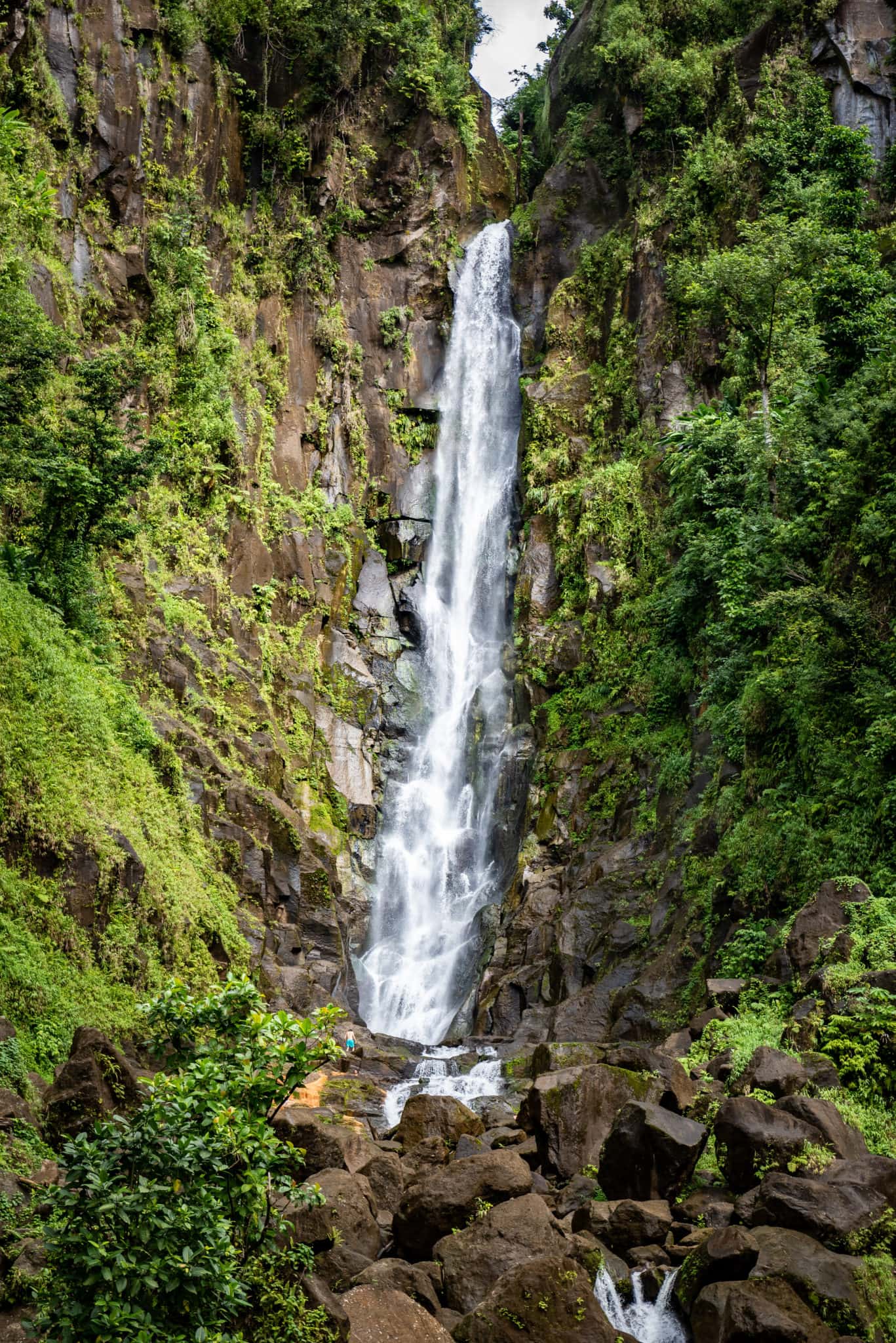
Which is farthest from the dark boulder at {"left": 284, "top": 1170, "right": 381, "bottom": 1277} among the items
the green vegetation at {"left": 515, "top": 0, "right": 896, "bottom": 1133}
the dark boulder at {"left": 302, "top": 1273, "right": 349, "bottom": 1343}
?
the green vegetation at {"left": 515, "top": 0, "right": 896, "bottom": 1133}

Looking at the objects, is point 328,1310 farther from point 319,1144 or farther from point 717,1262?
point 319,1144

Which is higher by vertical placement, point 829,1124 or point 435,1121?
point 829,1124

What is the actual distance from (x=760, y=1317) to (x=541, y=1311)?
1.52m

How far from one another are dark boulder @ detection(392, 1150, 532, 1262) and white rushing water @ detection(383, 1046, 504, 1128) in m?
5.69

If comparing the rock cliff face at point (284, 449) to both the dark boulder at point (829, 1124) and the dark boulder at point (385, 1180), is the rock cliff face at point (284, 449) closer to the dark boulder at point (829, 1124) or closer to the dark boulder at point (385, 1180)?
the dark boulder at point (385, 1180)

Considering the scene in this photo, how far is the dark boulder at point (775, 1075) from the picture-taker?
941 cm

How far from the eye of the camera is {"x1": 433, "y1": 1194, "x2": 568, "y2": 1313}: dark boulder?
780 cm

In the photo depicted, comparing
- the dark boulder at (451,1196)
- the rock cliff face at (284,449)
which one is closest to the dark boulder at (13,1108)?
the dark boulder at (451,1196)

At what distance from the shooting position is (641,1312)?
791cm

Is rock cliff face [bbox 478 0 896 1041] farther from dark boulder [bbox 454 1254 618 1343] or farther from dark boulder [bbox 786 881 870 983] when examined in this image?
dark boulder [bbox 454 1254 618 1343]

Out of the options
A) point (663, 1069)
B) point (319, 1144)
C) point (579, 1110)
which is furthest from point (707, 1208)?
point (319, 1144)

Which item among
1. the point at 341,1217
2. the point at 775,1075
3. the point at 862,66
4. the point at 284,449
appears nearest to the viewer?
the point at 341,1217

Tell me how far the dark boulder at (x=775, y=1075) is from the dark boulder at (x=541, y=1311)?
3151 mm

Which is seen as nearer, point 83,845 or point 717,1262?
point 717,1262
